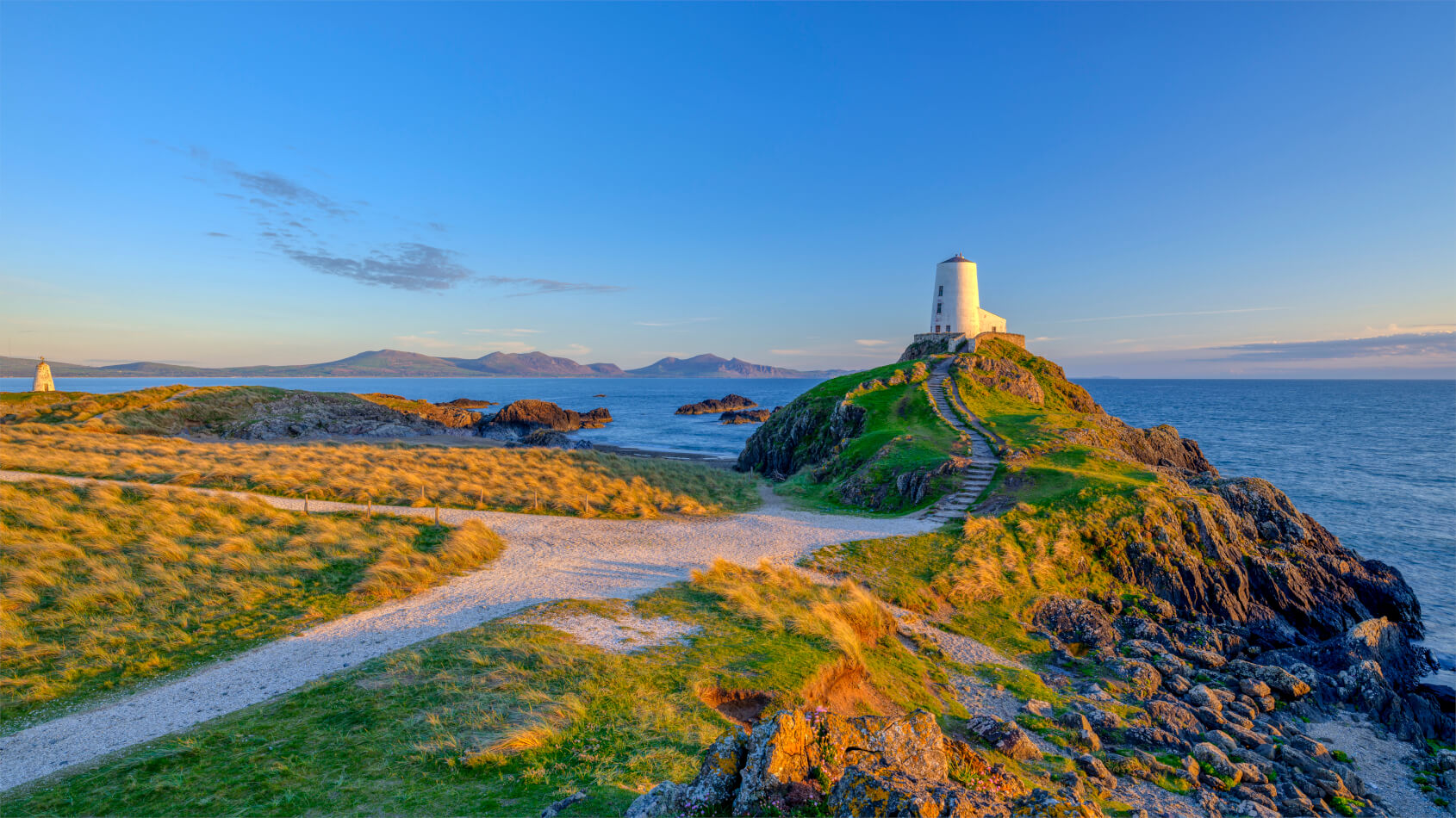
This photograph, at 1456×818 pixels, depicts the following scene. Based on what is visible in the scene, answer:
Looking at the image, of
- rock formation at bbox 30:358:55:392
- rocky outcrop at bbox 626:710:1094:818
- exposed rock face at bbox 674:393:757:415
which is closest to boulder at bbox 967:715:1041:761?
rocky outcrop at bbox 626:710:1094:818

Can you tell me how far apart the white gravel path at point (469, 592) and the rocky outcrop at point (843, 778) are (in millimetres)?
8074

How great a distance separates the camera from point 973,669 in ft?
44.2

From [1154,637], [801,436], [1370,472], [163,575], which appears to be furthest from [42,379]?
[1370,472]

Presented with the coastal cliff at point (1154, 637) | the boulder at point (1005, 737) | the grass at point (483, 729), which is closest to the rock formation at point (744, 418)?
the coastal cliff at point (1154, 637)

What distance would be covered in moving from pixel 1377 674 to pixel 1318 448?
69622 mm

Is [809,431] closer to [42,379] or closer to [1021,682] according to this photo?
[1021,682]

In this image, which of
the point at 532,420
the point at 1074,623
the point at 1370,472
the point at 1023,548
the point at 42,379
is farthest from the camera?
the point at 532,420

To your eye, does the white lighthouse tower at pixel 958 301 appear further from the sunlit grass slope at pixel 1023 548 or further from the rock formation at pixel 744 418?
the rock formation at pixel 744 418

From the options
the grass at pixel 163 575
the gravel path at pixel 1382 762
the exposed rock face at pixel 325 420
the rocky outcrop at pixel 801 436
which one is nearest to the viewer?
the grass at pixel 163 575

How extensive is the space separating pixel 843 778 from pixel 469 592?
1151cm

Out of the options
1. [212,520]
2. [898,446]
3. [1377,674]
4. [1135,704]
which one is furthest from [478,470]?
[1377,674]

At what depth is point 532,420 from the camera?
82625 millimetres

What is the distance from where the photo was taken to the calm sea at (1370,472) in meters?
27.1

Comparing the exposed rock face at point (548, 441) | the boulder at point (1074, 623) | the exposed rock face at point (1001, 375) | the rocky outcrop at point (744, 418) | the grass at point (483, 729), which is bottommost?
the boulder at point (1074, 623)
